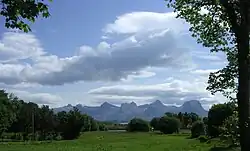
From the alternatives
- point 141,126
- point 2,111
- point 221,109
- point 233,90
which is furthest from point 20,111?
point 233,90

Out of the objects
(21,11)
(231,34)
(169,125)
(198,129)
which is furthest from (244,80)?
(169,125)

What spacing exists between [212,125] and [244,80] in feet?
115

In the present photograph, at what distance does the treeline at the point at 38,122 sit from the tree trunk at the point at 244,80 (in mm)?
73445

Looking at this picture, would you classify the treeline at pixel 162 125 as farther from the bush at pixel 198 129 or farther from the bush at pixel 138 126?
the bush at pixel 198 129

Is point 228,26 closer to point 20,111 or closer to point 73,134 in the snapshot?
point 73,134

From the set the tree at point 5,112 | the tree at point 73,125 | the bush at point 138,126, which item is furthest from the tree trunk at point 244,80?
the bush at point 138,126

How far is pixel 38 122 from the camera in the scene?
117250mm

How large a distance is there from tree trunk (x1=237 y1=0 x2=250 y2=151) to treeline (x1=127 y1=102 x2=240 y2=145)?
90.6 inches

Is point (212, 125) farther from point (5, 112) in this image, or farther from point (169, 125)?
point (5, 112)

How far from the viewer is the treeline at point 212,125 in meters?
18.8

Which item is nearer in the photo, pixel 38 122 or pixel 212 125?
pixel 212 125

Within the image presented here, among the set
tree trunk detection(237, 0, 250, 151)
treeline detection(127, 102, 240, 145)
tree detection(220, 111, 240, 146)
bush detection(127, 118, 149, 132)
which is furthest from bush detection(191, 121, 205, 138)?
tree trunk detection(237, 0, 250, 151)

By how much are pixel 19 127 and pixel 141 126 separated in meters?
36.0

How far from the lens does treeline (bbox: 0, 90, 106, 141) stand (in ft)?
291
